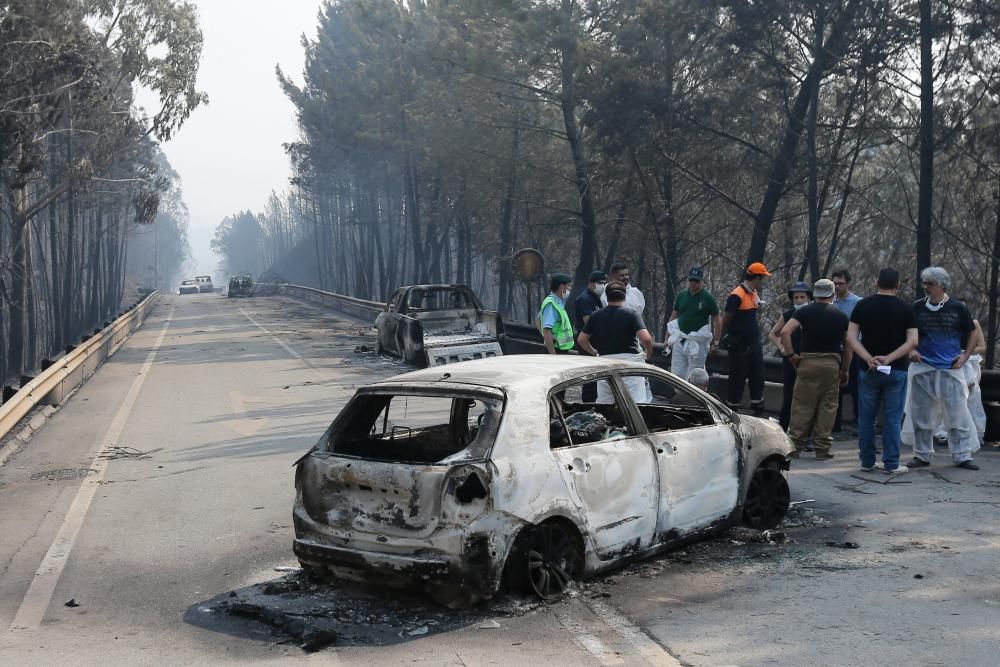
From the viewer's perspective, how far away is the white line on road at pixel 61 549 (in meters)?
6.07

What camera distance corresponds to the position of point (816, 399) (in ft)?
33.3

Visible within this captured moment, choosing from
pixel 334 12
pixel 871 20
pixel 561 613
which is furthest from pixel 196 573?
pixel 334 12

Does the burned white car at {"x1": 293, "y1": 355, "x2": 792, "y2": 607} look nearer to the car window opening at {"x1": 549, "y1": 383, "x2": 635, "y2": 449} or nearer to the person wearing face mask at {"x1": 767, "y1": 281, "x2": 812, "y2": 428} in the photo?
the car window opening at {"x1": 549, "y1": 383, "x2": 635, "y2": 449}

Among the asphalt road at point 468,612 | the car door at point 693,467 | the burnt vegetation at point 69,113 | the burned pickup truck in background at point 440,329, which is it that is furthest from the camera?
the burnt vegetation at point 69,113

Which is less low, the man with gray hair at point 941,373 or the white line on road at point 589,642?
the man with gray hair at point 941,373

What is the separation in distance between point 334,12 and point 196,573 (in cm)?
5828

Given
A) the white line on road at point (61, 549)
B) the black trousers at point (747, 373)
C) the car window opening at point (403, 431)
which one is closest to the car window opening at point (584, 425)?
the car window opening at point (403, 431)

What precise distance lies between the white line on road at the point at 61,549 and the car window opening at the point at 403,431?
1.93 metres

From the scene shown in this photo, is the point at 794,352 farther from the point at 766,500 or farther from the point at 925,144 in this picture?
the point at 925,144

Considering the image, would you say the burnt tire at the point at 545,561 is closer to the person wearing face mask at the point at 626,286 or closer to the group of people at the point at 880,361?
the group of people at the point at 880,361

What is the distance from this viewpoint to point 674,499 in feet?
21.9

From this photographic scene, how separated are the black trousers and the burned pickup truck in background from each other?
7.68 metres

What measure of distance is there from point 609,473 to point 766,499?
1.90 m

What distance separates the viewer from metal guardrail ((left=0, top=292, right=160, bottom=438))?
12867mm
